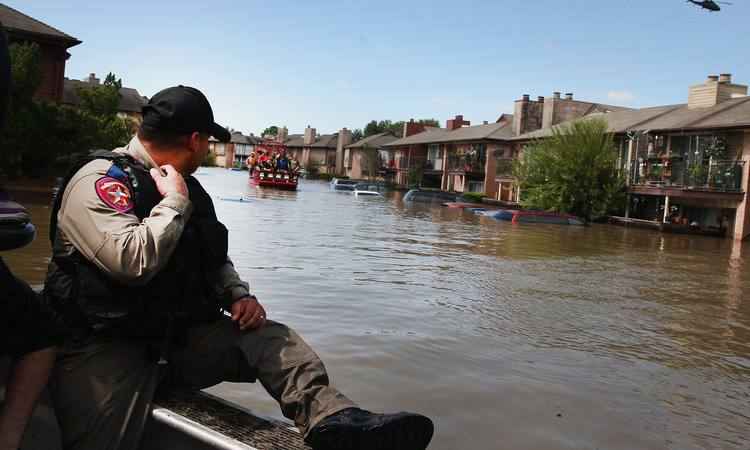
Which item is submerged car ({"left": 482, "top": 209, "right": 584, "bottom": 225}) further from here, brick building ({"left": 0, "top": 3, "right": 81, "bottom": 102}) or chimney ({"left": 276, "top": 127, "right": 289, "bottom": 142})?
chimney ({"left": 276, "top": 127, "right": 289, "bottom": 142})

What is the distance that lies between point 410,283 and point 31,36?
85.8ft

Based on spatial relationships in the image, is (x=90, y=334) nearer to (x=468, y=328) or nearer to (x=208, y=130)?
(x=208, y=130)

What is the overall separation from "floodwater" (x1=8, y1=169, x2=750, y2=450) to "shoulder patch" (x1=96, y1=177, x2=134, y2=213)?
Result: 2.54 meters

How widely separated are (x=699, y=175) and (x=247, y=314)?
31803 millimetres

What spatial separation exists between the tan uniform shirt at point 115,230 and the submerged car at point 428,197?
4473cm

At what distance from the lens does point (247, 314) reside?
109 inches

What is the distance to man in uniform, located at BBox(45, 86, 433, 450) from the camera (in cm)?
234

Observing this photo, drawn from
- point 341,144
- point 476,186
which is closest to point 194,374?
point 476,186

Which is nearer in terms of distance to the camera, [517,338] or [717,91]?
[517,338]

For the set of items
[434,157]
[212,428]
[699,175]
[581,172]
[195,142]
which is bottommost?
[212,428]

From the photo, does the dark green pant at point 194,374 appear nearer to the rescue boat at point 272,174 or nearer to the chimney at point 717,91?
the chimney at point 717,91

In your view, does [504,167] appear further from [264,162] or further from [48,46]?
[48,46]

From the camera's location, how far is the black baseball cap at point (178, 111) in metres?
2.72

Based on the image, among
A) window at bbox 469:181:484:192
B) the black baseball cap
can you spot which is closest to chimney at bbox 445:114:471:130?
window at bbox 469:181:484:192
